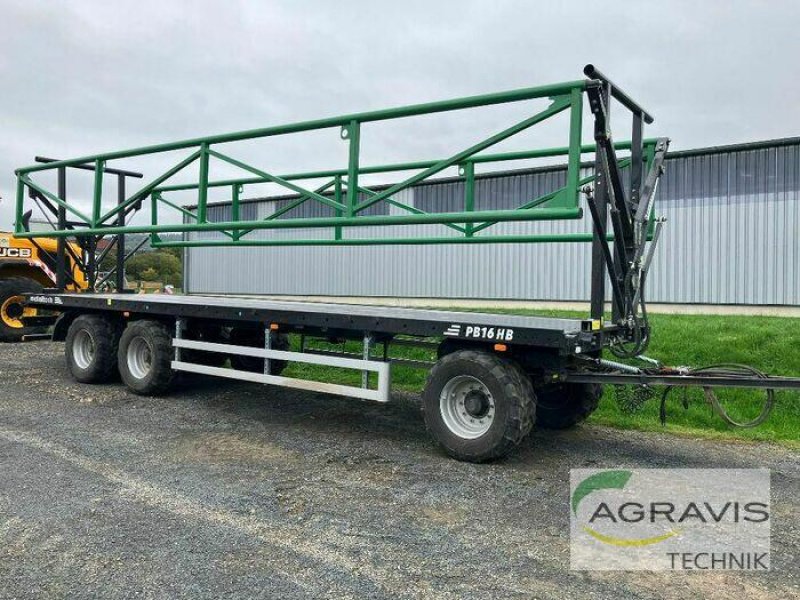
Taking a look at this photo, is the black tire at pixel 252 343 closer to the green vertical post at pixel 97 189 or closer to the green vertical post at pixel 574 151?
the green vertical post at pixel 97 189

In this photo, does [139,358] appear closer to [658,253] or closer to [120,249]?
[120,249]

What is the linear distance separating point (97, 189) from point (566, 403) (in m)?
6.16

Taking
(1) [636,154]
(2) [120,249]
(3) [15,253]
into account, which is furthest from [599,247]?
(3) [15,253]

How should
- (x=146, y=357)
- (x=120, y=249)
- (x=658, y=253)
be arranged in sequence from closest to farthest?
1. (x=146, y=357)
2. (x=120, y=249)
3. (x=658, y=253)

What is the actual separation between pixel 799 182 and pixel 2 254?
16443mm

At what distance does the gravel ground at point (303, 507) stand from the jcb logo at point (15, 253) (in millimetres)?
5871

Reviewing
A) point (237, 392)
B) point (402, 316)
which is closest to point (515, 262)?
point (237, 392)

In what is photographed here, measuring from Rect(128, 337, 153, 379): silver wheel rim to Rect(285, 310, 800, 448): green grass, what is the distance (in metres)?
2.05

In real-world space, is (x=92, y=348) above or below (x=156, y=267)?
below

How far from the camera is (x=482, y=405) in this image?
536 cm

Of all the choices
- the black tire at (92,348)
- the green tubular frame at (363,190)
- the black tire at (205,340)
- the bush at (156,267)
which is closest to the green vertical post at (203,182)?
the green tubular frame at (363,190)

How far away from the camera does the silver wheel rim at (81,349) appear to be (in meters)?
8.75

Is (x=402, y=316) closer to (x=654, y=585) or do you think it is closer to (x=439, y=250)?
(x=654, y=585)

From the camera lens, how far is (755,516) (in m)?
4.37
